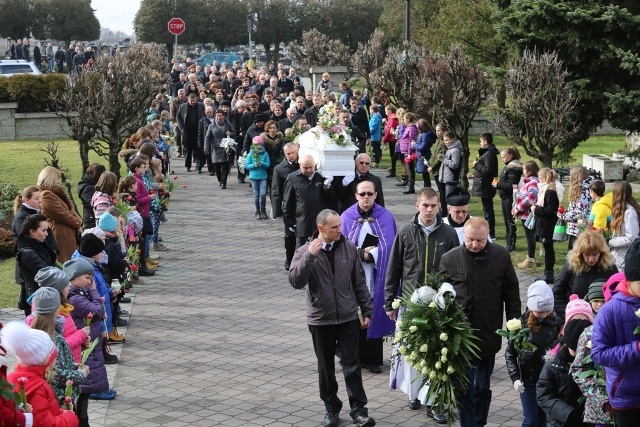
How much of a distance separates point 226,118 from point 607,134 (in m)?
14.4

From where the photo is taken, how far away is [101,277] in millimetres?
10898

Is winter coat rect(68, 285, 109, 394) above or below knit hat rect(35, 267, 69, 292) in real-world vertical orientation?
below

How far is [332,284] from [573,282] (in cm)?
233

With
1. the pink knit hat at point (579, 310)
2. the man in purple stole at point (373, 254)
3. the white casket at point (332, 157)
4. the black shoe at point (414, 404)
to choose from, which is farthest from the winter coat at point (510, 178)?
the pink knit hat at point (579, 310)

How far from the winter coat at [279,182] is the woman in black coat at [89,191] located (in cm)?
274

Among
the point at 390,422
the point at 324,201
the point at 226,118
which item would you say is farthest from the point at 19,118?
the point at 390,422

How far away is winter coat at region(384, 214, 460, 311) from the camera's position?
1010 cm

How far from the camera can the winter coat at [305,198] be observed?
48.0ft

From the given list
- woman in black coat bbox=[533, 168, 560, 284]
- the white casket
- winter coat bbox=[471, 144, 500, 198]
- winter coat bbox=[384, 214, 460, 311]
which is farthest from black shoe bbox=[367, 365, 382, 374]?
winter coat bbox=[471, 144, 500, 198]

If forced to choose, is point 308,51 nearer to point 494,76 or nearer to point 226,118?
point 226,118

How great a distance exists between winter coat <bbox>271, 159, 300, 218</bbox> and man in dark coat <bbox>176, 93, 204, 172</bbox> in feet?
31.8

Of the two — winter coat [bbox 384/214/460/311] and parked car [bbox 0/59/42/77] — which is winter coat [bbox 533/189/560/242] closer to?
winter coat [bbox 384/214/460/311]

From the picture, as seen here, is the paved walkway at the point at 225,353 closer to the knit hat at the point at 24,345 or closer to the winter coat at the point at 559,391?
the winter coat at the point at 559,391

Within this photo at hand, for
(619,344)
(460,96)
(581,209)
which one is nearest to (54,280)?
(619,344)
